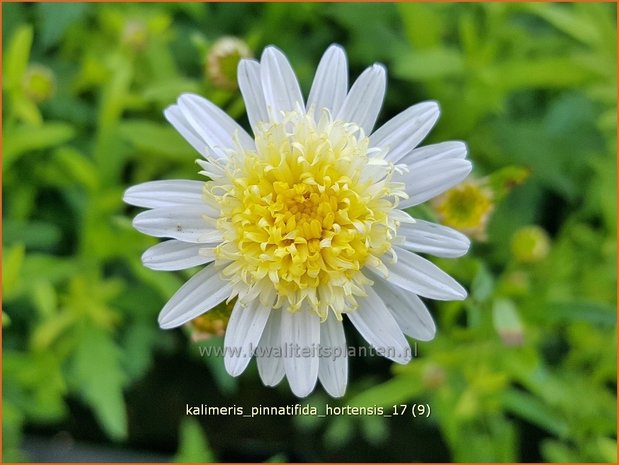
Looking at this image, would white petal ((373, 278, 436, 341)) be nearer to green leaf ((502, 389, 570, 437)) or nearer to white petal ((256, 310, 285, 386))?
white petal ((256, 310, 285, 386))

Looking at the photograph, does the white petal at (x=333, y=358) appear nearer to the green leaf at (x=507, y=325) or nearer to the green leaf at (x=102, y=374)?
the green leaf at (x=507, y=325)

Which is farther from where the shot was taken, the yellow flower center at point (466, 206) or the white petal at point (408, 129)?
the yellow flower center at point (466, 206)

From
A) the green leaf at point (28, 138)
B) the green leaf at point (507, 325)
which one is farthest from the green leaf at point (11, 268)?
the green leaf at point (507, 325)

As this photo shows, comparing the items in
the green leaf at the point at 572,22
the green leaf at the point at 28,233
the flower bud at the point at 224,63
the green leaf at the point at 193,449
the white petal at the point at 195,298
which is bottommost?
the green leaf at the point at 193,449

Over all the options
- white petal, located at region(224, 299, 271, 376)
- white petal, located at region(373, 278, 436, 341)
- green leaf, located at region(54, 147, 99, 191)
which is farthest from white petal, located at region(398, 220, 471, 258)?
green leaf, located at region(54, 147, 99, 191)

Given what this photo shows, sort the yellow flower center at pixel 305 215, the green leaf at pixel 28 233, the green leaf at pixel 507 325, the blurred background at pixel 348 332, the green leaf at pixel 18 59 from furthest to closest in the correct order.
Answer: the green leaf at pixel 28 233, the blurred background at pixel 348 332, the green leaf at pixel 18 59, the green leaf at pixel 507 325, the yellow flower center at pixel 305 215

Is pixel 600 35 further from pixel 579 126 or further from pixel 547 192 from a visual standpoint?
pixel 547 192

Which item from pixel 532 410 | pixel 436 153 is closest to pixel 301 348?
pixel 436 153
